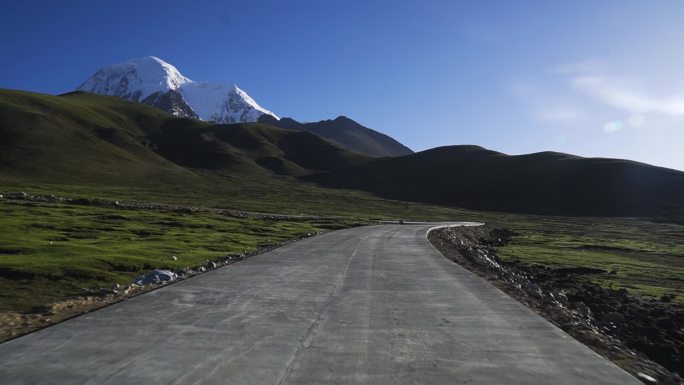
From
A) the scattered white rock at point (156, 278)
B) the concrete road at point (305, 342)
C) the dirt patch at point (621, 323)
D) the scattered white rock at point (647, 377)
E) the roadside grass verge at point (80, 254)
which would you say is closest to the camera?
the concrete road at point (305, 342)

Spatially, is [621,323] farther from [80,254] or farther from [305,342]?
[80,254]

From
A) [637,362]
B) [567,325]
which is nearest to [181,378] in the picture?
[637,362]

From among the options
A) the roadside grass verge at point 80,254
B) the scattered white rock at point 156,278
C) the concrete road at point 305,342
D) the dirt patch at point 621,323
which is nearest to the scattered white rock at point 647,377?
the dirt patch at point 621,323

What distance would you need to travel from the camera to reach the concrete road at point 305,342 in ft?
29.7

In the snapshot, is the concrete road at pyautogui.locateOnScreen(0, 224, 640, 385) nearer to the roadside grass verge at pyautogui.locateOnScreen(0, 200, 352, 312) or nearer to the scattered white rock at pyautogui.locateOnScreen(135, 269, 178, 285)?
the scattered white rock at pyautogui.locateOnScreen(135, 269, 178, 285)

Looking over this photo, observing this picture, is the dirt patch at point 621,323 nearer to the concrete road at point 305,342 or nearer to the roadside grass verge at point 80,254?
the concrete road at point 305,342

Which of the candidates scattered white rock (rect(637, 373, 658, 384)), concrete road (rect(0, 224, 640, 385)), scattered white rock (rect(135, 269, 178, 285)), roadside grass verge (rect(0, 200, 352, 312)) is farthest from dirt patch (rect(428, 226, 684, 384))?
roadside grass verge (rect(0, 200, 352, 312))

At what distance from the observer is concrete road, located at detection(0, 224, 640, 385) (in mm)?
9062

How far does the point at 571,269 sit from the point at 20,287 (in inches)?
1407

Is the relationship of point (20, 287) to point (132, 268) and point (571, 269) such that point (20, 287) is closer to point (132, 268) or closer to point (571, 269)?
point (132, 268)

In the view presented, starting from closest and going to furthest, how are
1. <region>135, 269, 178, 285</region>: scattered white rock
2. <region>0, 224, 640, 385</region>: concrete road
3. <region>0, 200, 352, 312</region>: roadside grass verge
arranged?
<region>0, 224, 640, 385</region>: concrete road
<region>0, 200, 352, 312</region>: roadside grass verge
<region>135, 269, 178, 285</region>: scattered white rock

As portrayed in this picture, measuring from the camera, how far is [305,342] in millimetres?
11227

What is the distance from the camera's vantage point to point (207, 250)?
36094 mm

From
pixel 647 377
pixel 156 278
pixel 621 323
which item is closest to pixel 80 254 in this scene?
pixel 156 278
